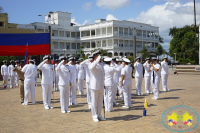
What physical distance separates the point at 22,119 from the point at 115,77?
13.7ft

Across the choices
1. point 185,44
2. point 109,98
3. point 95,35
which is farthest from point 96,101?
point 95,35

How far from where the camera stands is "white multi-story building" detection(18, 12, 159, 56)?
66.4 meters

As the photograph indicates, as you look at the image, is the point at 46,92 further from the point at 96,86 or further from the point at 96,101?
the point at 96,86

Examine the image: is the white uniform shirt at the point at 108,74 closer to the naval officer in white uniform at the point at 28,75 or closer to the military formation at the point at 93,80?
the military formation at the point at 93,80

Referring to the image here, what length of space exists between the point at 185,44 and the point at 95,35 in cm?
3225

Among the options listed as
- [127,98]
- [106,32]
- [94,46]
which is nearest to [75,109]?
[127,98]

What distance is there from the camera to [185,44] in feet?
137

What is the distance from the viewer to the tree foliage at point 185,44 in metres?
39.4

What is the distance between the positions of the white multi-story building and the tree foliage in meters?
7.44

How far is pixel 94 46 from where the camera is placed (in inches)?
2840

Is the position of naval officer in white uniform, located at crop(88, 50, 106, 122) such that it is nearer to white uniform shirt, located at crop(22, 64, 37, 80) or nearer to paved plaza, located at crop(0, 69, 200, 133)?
paved plaza, located at crop(0, 69, 200, 133)

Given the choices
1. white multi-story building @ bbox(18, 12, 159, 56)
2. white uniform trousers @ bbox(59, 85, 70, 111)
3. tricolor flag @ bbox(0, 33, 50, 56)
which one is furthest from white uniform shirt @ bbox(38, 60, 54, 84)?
white multi-story building @ bbox(18, 12, 159, 56)

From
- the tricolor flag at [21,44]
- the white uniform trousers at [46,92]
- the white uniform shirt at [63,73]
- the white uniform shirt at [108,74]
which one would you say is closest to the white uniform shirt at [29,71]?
the white uniform trousers at [46,92]

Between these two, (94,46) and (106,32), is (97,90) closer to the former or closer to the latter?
(106,32)
